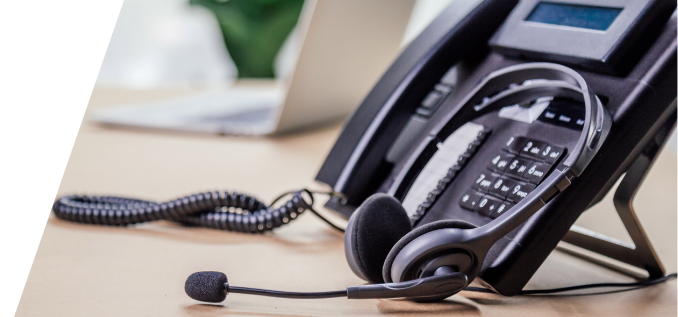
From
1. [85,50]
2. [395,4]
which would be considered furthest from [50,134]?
[395,4]

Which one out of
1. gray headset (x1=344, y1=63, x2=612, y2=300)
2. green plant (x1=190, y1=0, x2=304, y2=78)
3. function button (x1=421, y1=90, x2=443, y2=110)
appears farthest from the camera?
green plant (x1=190, y1=0, x2=304, y2=78)

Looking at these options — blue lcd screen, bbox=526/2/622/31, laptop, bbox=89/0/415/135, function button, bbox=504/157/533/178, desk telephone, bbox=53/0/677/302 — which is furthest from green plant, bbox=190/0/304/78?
function button, bbox=504/157/533/178

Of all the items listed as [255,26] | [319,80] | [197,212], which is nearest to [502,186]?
[197,212]

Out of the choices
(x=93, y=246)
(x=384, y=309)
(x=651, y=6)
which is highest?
(x=651, y=6)

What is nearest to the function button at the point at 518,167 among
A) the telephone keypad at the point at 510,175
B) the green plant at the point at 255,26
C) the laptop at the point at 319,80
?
the telephone keypad at the point at 510,175

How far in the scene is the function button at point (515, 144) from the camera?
1.42ft

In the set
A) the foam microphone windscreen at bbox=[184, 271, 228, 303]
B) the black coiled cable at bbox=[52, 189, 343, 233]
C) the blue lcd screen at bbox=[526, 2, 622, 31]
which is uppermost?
the blue lcd screen at bbox=[526, 2, 622, 31]

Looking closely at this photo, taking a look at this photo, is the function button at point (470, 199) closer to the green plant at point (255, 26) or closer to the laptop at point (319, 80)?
the laptop at point (319, 80)

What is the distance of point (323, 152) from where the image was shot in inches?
34.9

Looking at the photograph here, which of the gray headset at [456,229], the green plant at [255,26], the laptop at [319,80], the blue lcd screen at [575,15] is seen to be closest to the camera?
the gray headset at [456,229]

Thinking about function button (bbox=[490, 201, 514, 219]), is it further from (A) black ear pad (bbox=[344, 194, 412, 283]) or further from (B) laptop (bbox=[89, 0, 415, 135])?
(B) laptop (bbox=[89, 0, 415, 135])

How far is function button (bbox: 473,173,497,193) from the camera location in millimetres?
422

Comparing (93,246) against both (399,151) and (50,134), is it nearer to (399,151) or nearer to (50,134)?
(50,134)

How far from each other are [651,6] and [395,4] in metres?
0.55
